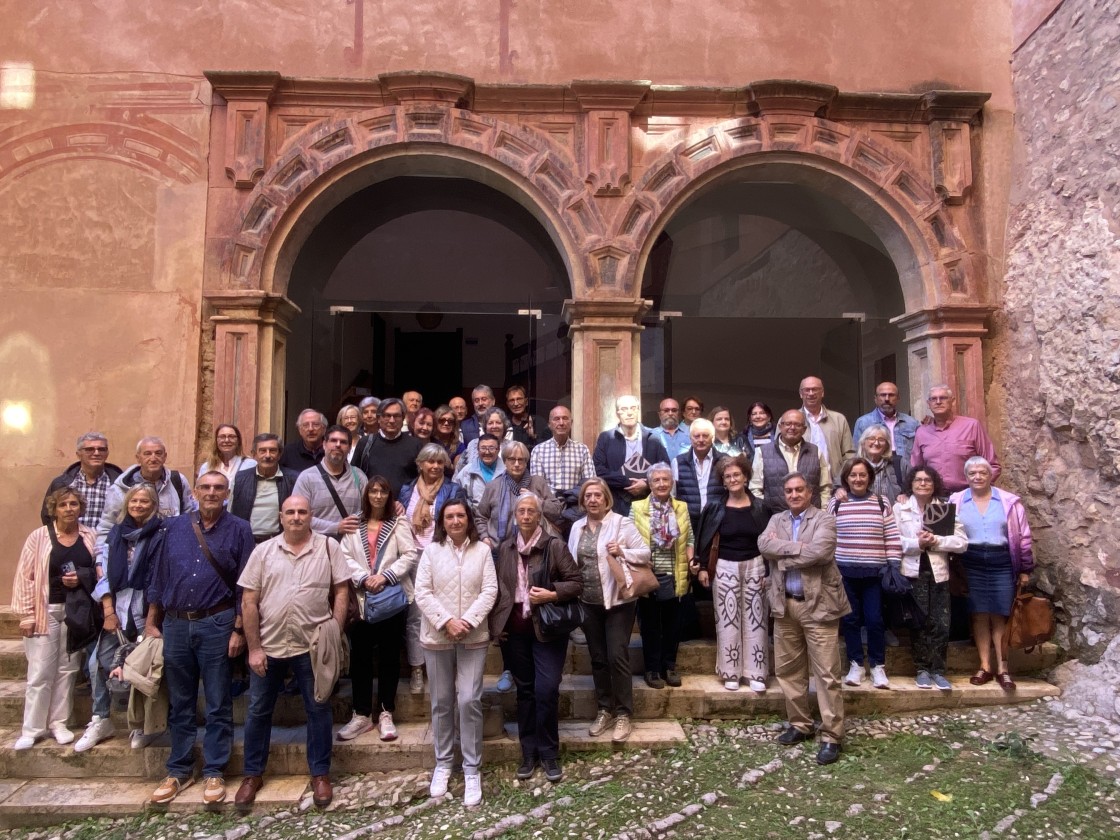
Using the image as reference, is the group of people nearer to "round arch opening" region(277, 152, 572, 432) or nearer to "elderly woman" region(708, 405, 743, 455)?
"elderly woman" region(708, 405, 743, 455)

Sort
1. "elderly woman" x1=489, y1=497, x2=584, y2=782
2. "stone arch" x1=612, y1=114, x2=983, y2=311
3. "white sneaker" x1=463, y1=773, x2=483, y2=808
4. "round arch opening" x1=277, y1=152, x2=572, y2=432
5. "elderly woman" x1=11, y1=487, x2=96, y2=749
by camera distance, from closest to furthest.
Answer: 1. "white sneaker" x1=463, y1=773, x2=483, y2=808
2. "elderly woman" x1=489, y1=497, x2=584, y2=782
3. "elderly woman" x1=11, y1=487, x2=96, y2=749
4. "stone arch" x1=612, y1=114, x2=983, y2=311
5. "round arch opening" x1=277, y1=152, x2=572, y2=432

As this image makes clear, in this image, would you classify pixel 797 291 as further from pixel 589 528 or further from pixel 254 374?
pixel 254 374

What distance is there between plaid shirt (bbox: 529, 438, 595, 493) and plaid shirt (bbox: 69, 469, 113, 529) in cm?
281

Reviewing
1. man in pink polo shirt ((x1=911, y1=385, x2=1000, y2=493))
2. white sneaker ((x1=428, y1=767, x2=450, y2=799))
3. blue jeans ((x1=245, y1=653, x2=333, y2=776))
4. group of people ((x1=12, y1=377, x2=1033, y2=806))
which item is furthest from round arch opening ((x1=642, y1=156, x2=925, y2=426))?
blue jeans ((x1=245, y1=653, x2=333, y2=776))

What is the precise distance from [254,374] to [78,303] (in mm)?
1576

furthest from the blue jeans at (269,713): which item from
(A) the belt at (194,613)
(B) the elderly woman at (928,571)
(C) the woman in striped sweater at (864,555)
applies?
(B) the elderly woman at (928,571)

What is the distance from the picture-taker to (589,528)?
14.3ft

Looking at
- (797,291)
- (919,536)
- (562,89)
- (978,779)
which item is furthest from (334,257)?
(978,779)

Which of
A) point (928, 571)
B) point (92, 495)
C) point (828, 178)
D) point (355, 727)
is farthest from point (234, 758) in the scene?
point (828, 178)

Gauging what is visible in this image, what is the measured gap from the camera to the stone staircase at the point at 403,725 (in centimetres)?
388

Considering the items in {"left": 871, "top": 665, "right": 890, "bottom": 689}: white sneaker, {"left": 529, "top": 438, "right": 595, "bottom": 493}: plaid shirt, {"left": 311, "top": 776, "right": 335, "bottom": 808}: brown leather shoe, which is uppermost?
{"left": 529, "top": 438, "right": 595, "bottom": 493}: plaid shirt

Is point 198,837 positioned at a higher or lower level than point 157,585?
lower

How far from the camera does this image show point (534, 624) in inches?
156

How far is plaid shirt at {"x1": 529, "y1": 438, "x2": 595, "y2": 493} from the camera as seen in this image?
4910 mm
